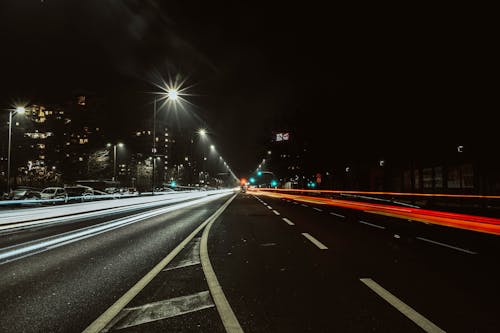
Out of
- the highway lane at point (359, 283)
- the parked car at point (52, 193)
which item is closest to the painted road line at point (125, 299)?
the highway lane at point (359, 283)

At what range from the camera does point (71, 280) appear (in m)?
5.64

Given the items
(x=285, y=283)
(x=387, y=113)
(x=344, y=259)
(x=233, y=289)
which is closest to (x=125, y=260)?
(x=233, y=289)

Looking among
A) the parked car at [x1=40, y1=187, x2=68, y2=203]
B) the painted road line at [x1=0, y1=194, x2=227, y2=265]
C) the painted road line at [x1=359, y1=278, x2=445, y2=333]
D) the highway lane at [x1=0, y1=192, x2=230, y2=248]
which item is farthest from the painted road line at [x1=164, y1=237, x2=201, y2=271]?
the parked car at [x1=40, y1=187, x2=68, y2=203]

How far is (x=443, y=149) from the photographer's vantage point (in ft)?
95.5

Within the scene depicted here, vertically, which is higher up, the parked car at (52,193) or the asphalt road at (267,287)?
the parked car at (52,193)

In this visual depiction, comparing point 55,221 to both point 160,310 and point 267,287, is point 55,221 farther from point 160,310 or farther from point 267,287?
point 267,287

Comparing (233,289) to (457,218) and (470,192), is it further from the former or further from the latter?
(470,192)

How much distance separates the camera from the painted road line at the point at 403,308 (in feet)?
12.3

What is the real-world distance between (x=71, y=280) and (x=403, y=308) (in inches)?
201

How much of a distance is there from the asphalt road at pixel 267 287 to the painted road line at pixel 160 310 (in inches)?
0.5

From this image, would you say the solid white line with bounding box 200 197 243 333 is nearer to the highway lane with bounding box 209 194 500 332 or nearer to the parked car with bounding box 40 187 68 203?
the highway lane with bounding box 209 194 500 332

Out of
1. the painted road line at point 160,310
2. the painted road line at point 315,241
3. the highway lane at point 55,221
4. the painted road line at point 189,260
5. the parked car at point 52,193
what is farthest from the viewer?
the parked car at point 52,193

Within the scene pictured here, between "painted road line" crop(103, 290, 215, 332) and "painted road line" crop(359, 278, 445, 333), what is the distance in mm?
2399

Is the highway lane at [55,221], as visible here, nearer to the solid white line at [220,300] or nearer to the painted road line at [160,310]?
the solid white line at [220,300]
